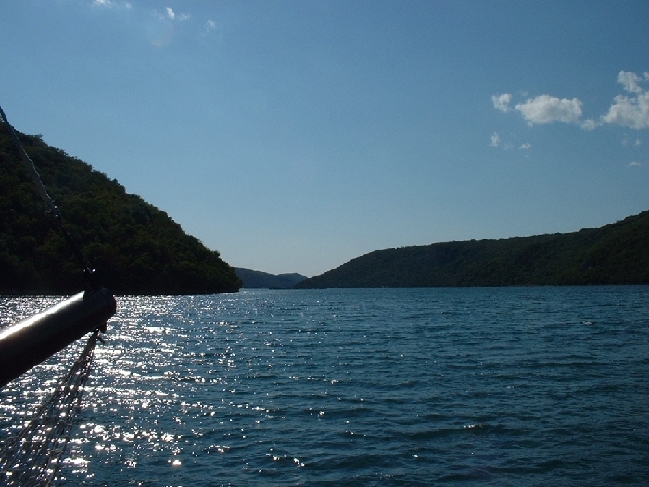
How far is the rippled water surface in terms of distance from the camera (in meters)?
14.0

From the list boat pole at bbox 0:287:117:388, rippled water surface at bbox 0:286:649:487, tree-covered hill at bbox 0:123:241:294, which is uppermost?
tree-covered hill at bbox 0:123:241:294

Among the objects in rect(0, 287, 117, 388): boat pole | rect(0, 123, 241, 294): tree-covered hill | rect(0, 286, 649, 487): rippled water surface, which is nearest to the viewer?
rect(0, 287, 117, 388): boat pole

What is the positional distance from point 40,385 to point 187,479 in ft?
41.8

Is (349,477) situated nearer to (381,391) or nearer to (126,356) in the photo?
(381,391)

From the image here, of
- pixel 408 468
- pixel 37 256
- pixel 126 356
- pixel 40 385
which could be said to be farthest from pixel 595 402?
pixel 37 256

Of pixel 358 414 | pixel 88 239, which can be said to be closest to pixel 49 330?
pixel 358 414

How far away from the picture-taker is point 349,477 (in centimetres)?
1358

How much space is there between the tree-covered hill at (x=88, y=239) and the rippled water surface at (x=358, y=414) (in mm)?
57553

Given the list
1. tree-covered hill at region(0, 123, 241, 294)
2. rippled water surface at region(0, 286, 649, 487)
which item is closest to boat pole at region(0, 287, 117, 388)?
rippled water surface at region(0, 286, 649, 487)

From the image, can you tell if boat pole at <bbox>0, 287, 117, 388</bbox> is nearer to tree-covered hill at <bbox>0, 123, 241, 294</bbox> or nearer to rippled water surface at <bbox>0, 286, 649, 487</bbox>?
rippled water surface at <bbox>0, 286, 649, 487</bbox>

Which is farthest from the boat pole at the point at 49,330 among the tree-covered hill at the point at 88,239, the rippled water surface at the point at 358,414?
the tree-covered hill at the point at 88,239

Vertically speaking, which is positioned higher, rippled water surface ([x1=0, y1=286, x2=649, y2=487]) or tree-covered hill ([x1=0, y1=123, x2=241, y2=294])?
tree-covered hill ([x1=0, y1=123, x2=241, y2=294])

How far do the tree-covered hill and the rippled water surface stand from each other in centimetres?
5755

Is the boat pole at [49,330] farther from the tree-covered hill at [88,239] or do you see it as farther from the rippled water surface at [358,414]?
the tree-covered hill at [88,239]
